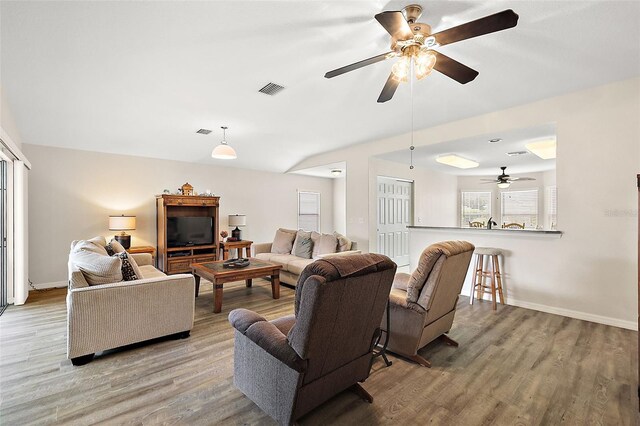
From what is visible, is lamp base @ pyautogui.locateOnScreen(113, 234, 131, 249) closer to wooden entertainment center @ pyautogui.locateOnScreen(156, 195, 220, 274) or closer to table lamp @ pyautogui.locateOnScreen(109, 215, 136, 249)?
table lamp @ pyautogui.locateOnScreen(109, 215, 136, 249)

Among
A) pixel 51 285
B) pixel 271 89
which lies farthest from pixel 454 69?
pixel 51 285

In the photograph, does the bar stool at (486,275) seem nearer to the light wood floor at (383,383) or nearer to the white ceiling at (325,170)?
the light wood floor at (383,383)

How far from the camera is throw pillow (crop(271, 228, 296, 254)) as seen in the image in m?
5.62

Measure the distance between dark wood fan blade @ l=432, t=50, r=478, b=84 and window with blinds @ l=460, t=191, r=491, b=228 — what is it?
719cm

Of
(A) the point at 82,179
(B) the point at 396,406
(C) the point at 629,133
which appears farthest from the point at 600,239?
(A) the point at 82,179

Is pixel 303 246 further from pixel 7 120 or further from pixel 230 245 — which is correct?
pixel 7 120

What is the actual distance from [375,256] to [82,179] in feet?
18.8

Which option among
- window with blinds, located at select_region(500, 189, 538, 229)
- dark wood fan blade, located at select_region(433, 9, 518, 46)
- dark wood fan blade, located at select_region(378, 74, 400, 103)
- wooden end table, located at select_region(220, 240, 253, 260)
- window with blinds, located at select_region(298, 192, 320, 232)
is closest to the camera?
dark wood fan blade, located at select_region(433, 9, 518, 46)

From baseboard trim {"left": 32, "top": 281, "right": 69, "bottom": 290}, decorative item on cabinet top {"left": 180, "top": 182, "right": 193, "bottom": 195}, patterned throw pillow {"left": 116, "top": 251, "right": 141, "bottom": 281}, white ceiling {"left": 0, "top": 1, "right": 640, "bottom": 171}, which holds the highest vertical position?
white ceiling {"left": 0, "top": 1, "right": 640, "bottom": 171}

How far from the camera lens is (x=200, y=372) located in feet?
7.66

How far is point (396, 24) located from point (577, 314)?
13.0ft

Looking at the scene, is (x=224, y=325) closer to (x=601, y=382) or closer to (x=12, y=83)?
(x=601, y=382)

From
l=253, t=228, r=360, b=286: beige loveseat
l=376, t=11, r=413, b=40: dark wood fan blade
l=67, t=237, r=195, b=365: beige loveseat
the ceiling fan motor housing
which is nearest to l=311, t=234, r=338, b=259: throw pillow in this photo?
l=253, t=228, r=360, b=286: beige loveseat

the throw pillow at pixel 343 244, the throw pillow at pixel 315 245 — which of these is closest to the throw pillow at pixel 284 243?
the throw pillow at pixel 315 245
